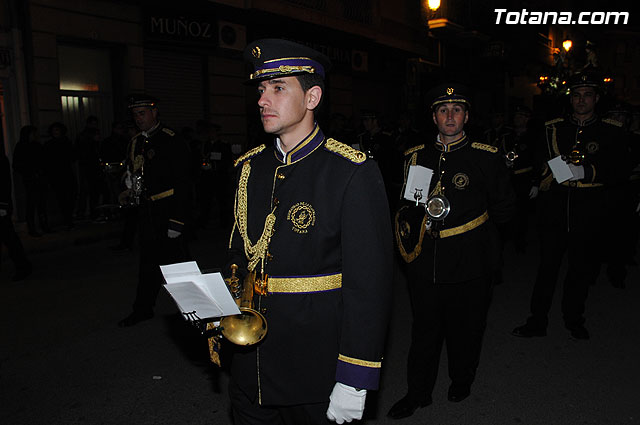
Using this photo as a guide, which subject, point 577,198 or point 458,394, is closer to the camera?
point 458,394

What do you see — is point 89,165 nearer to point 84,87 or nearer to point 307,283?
point 84,87

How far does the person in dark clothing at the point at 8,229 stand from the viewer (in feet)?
23.2

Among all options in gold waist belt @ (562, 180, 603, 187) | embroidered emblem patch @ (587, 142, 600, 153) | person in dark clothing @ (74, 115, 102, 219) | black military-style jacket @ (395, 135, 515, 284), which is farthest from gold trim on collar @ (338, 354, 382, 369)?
person in dark clothing @ (74, 115, 102, 219)

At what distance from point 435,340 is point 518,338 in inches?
73.5

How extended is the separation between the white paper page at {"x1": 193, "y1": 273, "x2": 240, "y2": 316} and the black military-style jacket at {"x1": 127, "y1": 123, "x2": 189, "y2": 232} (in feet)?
11.5

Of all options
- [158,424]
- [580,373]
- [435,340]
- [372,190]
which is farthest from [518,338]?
[372,190]

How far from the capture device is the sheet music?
2.06m

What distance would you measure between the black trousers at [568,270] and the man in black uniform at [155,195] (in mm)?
3539

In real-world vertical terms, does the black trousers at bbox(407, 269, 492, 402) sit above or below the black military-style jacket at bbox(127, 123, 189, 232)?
below

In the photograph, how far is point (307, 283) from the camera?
2.29 metres

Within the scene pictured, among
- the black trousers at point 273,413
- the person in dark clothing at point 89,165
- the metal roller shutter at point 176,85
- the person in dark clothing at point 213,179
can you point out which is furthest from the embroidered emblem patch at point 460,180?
the metal roller shutter at point 176,85

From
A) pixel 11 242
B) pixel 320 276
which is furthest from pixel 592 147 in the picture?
pixel 11 242

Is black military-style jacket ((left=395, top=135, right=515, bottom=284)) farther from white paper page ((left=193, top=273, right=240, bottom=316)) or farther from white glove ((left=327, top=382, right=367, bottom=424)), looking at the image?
white paper page ((left=193, top=273, right=240, bottom=316))

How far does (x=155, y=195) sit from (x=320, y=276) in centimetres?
373
